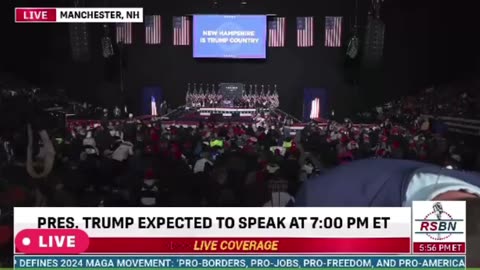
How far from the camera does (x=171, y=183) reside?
5.18m

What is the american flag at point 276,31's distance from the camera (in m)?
22.2

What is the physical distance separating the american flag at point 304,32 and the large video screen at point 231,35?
167 centimetres

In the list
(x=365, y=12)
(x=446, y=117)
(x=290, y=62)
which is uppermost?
(x=365, y=12)

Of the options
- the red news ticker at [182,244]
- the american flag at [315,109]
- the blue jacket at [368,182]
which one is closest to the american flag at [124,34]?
the american flag at [315,109]

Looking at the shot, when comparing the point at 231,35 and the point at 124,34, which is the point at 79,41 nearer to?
Result: the point at 231,35

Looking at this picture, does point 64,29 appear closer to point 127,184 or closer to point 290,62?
point 290,62

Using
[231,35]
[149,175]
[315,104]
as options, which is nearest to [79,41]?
[231,35]

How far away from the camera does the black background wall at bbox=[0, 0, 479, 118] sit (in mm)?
22672

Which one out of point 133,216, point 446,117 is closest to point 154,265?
point 133,216

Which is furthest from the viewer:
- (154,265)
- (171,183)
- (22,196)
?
(171,183)

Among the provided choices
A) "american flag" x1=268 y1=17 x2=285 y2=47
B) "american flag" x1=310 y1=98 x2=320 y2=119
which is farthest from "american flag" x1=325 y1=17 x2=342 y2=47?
"american flag" x1=310 y1=98 x2=320 y2=119

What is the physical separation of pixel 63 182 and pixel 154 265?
8.51ft

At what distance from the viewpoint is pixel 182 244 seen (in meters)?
3.29
